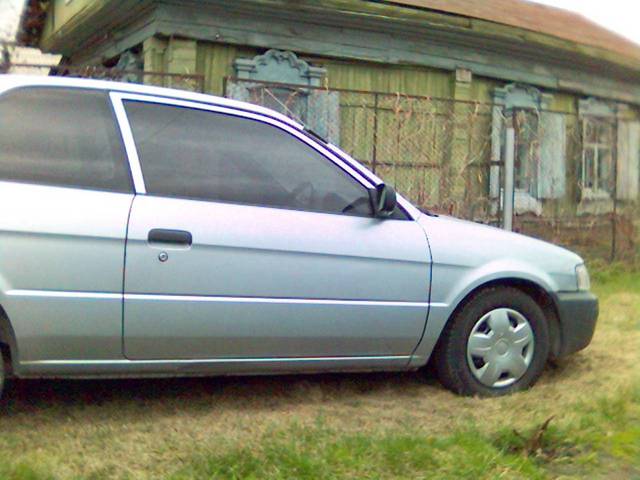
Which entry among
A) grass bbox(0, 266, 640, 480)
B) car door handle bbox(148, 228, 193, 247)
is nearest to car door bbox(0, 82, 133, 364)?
car door handle bbox(148, 228, 193, 247)

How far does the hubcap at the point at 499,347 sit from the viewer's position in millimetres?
4230

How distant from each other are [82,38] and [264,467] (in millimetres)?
10190

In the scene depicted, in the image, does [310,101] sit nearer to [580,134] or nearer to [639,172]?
[580,134]

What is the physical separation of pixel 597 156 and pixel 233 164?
8445mm

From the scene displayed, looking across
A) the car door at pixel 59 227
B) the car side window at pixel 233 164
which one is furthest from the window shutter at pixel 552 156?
the car door at pixel 59 227

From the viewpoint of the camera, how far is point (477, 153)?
9203mm

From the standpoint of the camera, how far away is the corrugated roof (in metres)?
10.8

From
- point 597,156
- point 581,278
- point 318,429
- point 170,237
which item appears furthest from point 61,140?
point 597,156

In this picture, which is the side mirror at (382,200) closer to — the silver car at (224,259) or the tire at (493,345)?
the silver car at (224,259)

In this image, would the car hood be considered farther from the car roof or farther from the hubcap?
the car roof

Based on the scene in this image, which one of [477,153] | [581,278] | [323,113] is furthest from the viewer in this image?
[477,153]

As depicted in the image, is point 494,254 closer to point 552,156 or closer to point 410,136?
point 410,136

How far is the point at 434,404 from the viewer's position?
4.15 m

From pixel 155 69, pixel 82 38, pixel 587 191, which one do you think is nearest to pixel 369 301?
pixel 155 69
